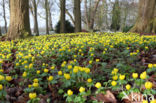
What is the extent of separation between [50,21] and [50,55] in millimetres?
24491

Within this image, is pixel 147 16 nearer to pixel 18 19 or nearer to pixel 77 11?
pixel 77 11

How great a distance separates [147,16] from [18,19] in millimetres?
7470

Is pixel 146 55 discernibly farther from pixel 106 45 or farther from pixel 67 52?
pixel 67 52

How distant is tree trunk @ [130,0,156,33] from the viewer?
25.4 ft

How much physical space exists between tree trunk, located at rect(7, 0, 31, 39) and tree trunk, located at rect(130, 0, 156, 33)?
22.4 ft

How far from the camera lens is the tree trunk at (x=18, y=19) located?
5.95 m

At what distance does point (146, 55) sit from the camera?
107 inches

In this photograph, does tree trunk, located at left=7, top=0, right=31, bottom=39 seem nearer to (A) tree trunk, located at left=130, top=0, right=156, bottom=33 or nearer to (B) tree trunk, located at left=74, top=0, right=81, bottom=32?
(B) tree trunk, located at left=74, top=0, right=81, bottom=32

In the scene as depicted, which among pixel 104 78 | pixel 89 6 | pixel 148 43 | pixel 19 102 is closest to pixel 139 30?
pixel 148 43

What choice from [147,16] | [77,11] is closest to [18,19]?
[77,11]

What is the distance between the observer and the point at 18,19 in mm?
6027

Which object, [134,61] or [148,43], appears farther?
[148,43]

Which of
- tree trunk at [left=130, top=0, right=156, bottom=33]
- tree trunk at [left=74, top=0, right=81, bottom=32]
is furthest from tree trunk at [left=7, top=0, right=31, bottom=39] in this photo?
tree trunk at [left=130, top=0, right=156, bottom=33]

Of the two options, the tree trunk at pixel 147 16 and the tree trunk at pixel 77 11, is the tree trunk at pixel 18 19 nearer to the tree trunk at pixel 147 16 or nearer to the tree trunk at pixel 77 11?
the tree trunk at pixel 77 11
